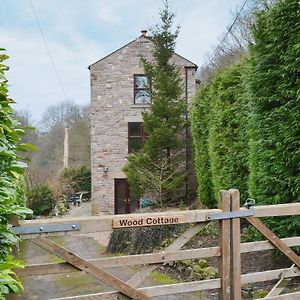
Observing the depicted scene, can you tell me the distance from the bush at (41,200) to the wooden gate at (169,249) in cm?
1328

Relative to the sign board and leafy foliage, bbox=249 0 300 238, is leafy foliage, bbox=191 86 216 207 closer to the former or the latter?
leafy foliage, bbox=249 0 300 238

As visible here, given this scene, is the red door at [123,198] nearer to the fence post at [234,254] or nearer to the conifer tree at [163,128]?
the conifer tree at [163,128]

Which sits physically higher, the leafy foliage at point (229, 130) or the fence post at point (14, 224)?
the leafy foliage at point (229, 130)

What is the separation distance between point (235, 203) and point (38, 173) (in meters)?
16.6

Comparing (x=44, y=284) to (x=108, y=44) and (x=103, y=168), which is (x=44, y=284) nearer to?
(x=103, y=168)

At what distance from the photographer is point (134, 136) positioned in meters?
14.8

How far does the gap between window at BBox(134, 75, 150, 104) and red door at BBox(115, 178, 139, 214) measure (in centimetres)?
314

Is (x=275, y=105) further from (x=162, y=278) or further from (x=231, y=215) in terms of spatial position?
(x=162, y=278)

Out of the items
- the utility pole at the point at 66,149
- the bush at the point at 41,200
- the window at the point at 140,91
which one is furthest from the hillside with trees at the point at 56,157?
the window at the point at 140,91

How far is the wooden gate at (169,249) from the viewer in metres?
2.22

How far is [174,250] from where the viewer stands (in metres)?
2.52

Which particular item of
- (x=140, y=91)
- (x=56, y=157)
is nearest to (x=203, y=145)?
(x=140, y=91)

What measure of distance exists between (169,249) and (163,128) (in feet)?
34.5

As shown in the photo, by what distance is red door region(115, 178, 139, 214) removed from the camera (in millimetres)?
14766
